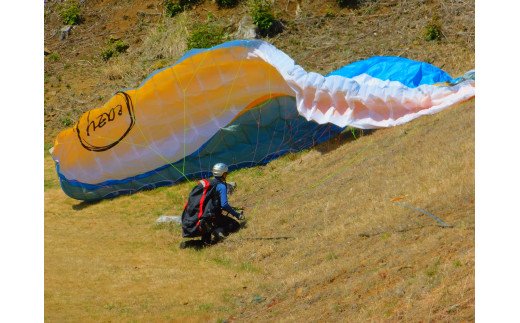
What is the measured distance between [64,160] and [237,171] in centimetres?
386

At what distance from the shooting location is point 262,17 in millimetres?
28453

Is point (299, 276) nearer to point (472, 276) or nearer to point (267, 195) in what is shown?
point (472, 276)

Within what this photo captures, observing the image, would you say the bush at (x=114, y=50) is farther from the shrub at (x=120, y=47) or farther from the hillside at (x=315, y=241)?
Answer: the hillside at (x=315, y=241)

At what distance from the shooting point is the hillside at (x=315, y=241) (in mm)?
10164

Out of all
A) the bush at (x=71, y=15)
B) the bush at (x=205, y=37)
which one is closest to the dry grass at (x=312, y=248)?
the bush at (x=205, y=37)

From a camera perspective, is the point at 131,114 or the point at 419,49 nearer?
the point at 131,114

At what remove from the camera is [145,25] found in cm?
3278

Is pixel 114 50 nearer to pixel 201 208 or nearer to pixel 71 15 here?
pixel 71 15

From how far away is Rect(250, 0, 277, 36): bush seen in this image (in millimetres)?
28391

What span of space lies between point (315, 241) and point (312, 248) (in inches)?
11.7

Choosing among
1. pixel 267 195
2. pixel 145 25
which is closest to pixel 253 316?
pixel 267 195

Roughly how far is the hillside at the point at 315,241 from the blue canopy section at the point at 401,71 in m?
1.90

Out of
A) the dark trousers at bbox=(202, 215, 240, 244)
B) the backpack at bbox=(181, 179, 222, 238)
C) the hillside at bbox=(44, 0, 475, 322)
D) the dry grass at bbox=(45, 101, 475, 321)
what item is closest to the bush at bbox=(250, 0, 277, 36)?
the hillside at bbox=(44, 0, 475, 322)

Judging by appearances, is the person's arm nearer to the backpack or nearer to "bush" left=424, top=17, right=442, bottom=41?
the backpack
